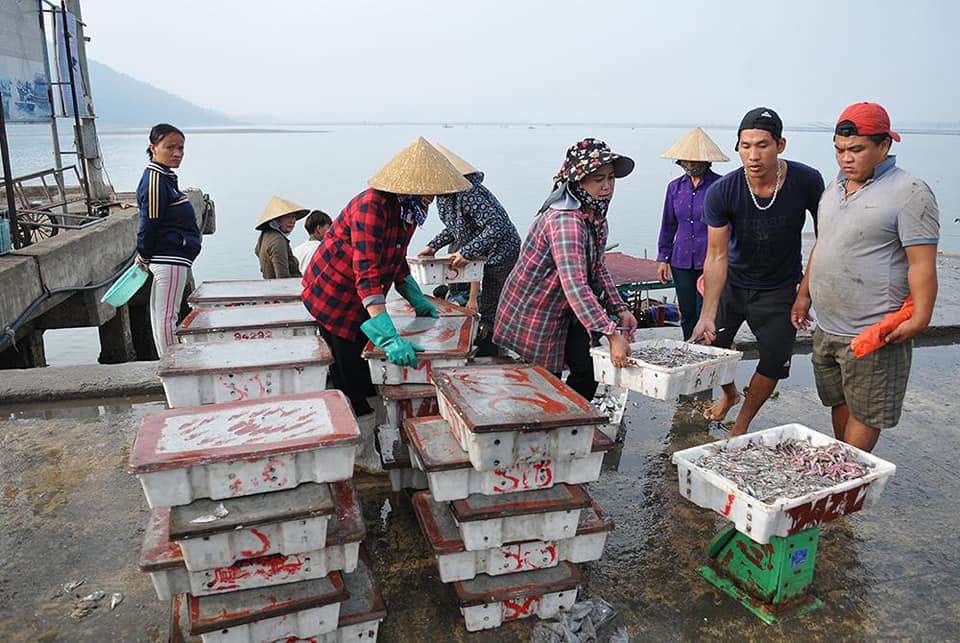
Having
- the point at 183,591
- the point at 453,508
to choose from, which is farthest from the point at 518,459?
the point at 183,591

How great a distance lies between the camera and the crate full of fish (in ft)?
11.4

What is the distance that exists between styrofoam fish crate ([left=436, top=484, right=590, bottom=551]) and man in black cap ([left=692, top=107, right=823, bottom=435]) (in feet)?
6.36

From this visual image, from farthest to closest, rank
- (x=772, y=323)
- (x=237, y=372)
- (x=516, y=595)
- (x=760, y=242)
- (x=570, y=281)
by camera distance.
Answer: (x=772, y=323) < (x=760, y=242) < (x=570, y=281) < (x=237, y=372) < (x=516, y=595)

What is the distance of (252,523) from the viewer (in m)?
2.12

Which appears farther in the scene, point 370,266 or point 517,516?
point 370,266

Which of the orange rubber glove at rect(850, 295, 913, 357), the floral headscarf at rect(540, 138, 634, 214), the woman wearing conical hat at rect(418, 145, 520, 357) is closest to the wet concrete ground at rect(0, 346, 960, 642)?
the orange rubber glove at rect(850, 295, 913, 357)

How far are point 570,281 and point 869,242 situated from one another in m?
1.40

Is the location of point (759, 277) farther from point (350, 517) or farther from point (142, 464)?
point (142, 464)

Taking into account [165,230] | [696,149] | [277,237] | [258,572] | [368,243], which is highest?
[696,149]

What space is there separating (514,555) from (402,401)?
106cm

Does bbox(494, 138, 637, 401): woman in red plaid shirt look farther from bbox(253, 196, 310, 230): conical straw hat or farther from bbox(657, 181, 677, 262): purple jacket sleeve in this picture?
bbox(253, 196, 310, 230): conical straw hat

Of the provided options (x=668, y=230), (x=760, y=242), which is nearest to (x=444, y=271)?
(x=668, y=230)

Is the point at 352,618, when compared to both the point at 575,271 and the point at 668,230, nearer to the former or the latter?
the point at 575,271

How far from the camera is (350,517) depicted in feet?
8.08
